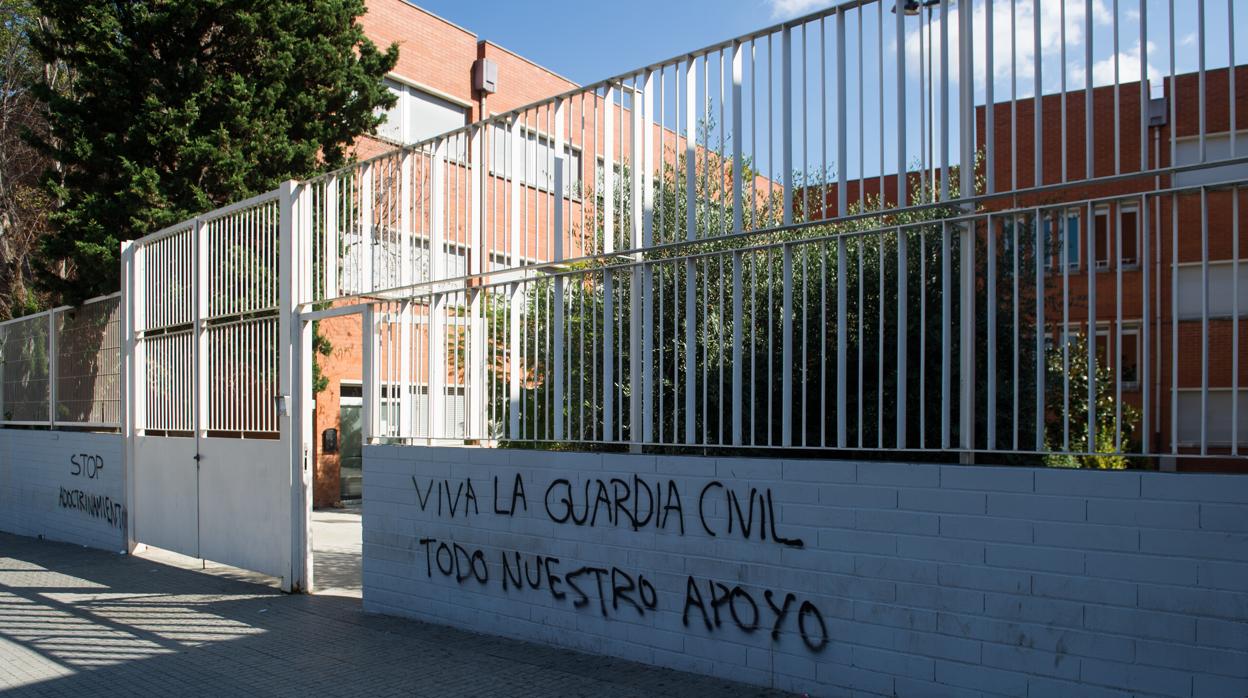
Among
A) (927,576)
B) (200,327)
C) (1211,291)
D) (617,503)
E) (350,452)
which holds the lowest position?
(350,452)

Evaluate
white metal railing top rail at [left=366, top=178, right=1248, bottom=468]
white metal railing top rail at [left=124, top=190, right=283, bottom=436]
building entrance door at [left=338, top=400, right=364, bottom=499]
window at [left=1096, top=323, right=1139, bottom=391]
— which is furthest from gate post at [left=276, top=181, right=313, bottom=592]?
building entrance door at [left=338, top=400, right=364, bottom=499]

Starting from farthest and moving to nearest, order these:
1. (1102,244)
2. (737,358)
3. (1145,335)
A: (737,358) < (1102,244) < (1145,335)

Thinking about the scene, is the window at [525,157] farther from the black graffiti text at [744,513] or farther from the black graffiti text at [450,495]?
the black graffiti text at [744,513]

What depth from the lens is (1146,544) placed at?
4285 mm

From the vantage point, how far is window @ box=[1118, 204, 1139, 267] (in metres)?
4.71

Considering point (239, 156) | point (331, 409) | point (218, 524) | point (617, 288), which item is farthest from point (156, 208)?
point (617, 288)

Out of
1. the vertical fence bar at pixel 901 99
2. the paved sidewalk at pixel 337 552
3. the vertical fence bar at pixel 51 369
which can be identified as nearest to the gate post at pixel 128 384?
the paved sidewalk at pixel 337 552

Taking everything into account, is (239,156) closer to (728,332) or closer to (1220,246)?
(728,332)

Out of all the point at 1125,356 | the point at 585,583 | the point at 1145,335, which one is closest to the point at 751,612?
the point at 585,583

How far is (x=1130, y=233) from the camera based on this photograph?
18.3 ft

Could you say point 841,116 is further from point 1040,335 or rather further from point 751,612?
point 751,612

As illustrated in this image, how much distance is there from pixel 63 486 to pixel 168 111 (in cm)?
538

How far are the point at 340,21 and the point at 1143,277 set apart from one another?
40.7 feet

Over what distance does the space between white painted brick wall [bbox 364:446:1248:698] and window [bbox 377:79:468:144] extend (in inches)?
568
